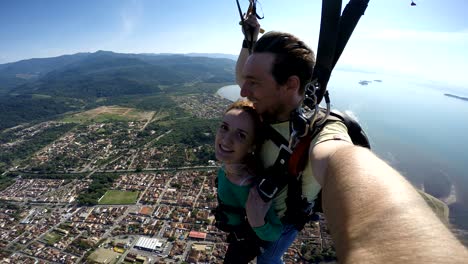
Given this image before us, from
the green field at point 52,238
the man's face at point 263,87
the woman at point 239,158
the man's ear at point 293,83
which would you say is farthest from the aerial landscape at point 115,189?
the man's ear at point 293,83

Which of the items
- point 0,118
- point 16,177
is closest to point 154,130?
point 16,177

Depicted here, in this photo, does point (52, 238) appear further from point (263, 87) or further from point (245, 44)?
point (263, 87)

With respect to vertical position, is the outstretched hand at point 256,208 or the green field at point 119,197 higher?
the outstretched hand at point 256,208

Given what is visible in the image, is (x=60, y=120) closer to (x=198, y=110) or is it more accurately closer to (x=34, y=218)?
(x=198, y=110)

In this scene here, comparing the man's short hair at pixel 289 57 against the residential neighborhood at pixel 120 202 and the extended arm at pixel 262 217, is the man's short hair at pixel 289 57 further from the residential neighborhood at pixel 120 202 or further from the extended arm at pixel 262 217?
the residential neighborhood at pixel 120 202

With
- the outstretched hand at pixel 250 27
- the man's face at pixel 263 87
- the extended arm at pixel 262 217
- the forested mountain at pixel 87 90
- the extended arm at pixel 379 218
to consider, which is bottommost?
the forested mountain at pixel 87 90
